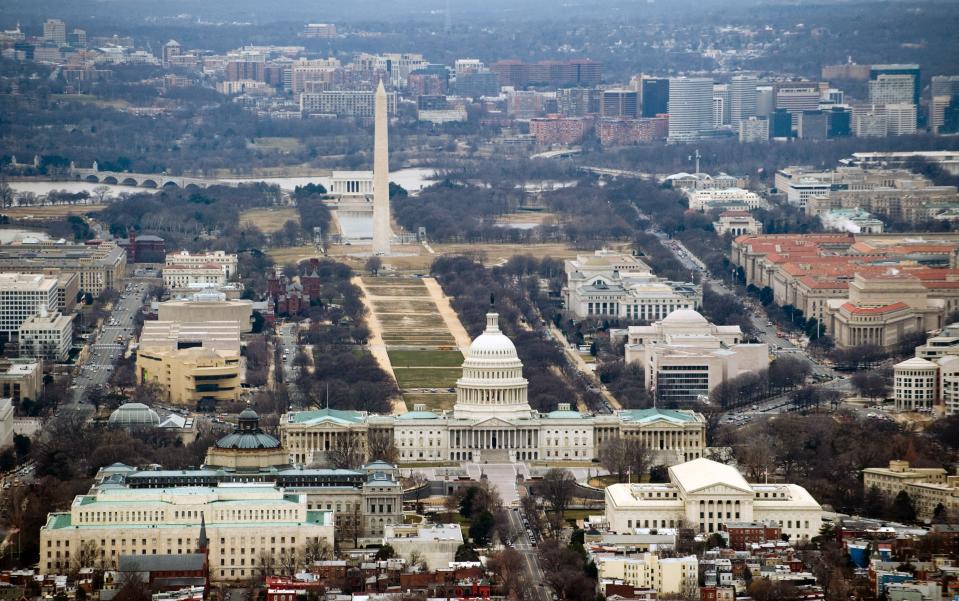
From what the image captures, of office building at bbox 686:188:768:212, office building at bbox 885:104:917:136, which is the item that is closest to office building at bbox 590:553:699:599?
office building at bbox 686:188:768:212

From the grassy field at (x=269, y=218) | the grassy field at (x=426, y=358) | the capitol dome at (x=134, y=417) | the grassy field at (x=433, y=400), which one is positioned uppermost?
the capitol dome at (x=134, y=417)

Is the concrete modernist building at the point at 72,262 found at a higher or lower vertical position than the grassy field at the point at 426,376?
lower

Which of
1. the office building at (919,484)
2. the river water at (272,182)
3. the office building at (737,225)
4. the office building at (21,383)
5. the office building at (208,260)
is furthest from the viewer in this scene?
the river water at (272,182)

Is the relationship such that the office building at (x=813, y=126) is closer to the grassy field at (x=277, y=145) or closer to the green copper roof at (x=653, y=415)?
the grassy field at (x=277, y=145)

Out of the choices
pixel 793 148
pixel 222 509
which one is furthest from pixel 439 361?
pixel 793 148

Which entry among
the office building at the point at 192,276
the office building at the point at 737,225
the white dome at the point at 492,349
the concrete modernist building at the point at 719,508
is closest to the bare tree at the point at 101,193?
the office building at the point at 737,225

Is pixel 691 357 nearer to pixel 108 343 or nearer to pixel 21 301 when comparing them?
pixel 108 343

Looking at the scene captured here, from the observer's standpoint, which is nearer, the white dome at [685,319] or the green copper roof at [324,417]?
the green copper roof at [324,417]
